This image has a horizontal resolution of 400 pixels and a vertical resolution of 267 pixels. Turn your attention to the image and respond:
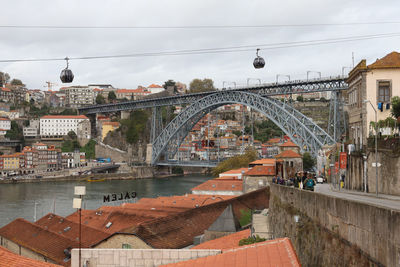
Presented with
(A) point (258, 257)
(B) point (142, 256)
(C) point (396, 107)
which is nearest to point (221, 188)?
(C) point (396, 107)

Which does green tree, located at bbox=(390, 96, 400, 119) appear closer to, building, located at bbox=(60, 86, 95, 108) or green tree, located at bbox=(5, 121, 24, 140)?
green tree, located at bbox=(5, 121, 24, 140)

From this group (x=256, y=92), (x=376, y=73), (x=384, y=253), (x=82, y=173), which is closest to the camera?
(x=384, y=253)

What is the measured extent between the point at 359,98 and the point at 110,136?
205 feet

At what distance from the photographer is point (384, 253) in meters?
3.63

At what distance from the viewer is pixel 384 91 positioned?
1246cm

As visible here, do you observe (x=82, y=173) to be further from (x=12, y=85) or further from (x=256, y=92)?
(x=12, y=85)

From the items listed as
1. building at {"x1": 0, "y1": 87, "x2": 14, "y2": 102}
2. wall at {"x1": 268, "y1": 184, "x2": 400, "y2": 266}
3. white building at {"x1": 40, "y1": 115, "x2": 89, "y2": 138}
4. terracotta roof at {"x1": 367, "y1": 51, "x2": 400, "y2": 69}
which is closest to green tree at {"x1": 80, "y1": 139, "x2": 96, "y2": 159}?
white building at {"x1": 40, "y1": 115, "x2": 89, "y2": 138}

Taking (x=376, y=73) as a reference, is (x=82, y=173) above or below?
below

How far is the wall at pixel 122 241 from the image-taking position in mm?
11938

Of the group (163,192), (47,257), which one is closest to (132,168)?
(163,192)

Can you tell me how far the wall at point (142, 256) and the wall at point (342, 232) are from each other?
4.73ft

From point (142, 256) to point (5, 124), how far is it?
2998 inches

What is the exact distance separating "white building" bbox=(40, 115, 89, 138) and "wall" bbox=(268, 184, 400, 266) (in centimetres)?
7306

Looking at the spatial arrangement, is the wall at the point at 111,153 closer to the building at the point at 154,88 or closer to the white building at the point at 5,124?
the white building at the point at 5,124
